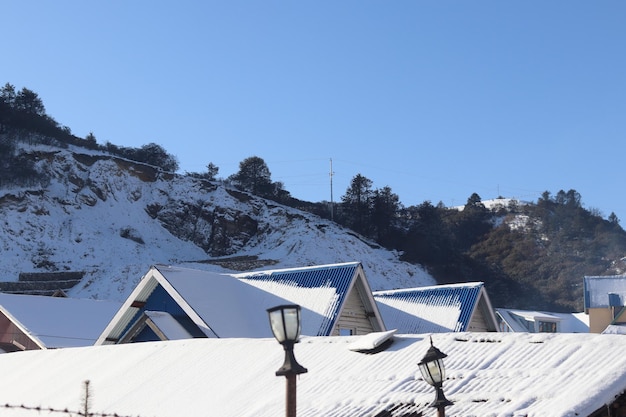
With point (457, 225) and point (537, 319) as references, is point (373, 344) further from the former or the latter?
point (457, 225)

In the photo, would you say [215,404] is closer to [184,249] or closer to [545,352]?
[545,352]

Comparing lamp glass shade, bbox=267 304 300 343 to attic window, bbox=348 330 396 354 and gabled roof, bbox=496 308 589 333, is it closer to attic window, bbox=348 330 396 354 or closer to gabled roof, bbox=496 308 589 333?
attic window, bbox=348 330 396 354

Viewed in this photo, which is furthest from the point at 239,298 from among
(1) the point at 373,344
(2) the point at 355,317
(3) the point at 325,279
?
(1) the point at 373,344

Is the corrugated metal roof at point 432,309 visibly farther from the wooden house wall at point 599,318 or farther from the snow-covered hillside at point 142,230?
the snow-covered hillside at point 142,230

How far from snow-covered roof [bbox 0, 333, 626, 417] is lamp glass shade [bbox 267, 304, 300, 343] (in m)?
3.06

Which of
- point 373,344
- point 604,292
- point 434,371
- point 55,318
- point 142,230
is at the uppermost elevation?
point 142,230

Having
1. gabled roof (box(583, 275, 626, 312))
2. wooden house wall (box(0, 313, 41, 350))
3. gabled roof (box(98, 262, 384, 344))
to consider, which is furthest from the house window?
wooden house wall (box(0, 313, 41, 350))

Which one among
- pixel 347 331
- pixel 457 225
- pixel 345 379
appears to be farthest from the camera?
pixel 457 225

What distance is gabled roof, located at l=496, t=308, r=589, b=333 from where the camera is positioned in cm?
4788

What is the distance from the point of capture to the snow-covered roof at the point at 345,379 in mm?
9531

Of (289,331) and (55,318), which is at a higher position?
(289,331)

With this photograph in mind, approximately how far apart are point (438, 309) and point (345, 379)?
14.9 meters

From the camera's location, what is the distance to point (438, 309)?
26.0 m

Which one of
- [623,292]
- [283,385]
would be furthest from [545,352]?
[623,292]
